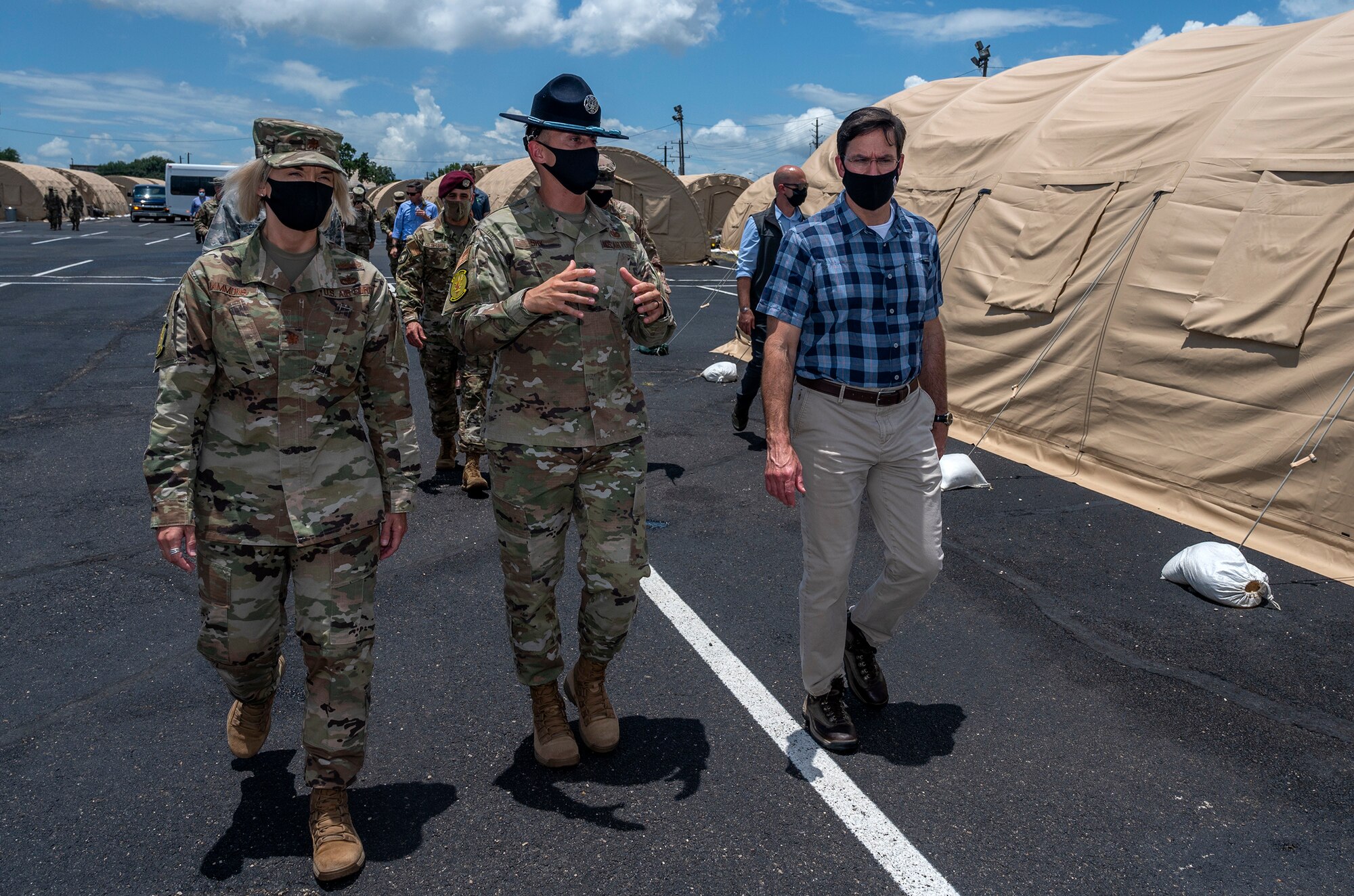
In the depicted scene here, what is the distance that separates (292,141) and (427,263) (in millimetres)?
3574

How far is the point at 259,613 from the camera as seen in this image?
289 cm

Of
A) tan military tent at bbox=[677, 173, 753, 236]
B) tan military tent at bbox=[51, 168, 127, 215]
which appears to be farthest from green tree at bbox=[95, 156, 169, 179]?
tan military tent at bbox=[677, 173, 753, 236]

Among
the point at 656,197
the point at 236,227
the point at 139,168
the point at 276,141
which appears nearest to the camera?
the point at 276,141

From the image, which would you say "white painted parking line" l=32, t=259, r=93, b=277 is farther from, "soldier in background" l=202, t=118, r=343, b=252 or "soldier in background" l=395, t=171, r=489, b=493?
"soldier in background" l=202, t=118, r=343, b=252

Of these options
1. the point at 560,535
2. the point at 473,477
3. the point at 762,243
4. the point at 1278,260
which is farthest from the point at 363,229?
the point at 1278,260

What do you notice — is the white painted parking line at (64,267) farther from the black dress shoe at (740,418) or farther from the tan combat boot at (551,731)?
the tan combat boot at (551,731)

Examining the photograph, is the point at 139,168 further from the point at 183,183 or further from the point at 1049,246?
the point at 1049,246

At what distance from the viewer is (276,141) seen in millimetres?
2840

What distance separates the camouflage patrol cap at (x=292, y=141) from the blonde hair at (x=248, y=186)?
0.03 metres

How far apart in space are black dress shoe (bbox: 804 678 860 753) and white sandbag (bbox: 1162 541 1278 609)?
2.50 meters

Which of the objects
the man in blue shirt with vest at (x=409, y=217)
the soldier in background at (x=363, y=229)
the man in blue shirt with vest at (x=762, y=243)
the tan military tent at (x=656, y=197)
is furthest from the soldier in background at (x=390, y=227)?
the tan military tent at (x=656, y=197)

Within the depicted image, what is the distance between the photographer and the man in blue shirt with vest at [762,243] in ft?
22.5

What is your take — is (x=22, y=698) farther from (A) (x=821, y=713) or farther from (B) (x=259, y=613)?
(A) (x=821, y=713)

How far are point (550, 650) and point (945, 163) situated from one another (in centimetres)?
826
